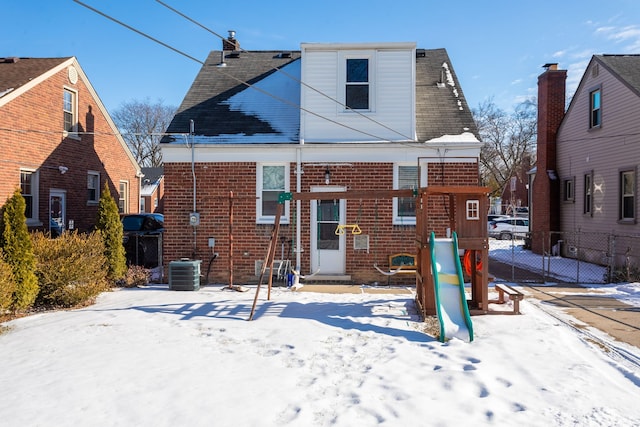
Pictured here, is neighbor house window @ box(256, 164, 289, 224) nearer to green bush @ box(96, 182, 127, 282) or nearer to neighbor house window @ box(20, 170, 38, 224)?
green bush @ box(96, 182, 127, 282)

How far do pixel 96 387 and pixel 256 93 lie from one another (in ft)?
31.0

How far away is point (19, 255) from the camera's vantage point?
7957 mm

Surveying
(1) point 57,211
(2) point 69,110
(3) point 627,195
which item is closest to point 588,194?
(3) point 627,195

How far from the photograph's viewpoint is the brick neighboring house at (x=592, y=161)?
45.6 feet

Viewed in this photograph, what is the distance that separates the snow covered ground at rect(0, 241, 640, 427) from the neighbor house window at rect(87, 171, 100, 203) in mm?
9820

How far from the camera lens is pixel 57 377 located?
200 inches

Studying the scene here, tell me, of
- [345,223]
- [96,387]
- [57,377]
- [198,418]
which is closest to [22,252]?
[57,377]

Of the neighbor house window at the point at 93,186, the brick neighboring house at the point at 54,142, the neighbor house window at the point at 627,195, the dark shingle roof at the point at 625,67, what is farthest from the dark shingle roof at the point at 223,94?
the neighbor house window at the point at 627,195

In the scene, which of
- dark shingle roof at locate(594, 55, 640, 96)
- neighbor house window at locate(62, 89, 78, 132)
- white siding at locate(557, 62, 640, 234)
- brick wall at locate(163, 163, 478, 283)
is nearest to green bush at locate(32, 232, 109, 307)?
brick wall at locate(163, 163, 478, 283)

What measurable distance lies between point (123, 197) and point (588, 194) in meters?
18.6

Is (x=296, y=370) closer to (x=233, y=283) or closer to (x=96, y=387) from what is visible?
(x=96, y=387)

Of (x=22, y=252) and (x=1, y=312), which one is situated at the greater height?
(x=22, y=252)

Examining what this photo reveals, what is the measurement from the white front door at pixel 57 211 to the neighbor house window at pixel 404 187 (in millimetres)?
11063

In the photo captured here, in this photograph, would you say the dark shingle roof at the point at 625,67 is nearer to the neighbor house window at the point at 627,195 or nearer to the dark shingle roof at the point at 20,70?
the neighbor house window at the point at 627,195
